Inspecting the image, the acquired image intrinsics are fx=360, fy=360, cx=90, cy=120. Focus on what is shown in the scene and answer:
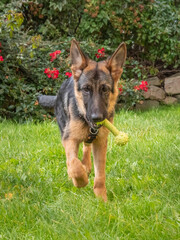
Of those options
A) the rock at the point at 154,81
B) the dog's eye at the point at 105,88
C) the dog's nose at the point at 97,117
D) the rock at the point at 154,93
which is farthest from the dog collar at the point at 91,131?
the rock at the point at 154,81

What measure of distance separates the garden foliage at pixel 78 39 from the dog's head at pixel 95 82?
3.47m

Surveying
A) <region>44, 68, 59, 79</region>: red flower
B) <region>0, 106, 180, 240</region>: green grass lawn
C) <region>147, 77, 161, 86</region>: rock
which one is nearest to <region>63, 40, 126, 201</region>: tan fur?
<region>0, 106, 180, 240</region>: green grass lawn

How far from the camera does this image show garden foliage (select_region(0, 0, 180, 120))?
295 inches

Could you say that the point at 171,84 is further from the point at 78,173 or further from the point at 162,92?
the point at 78,173

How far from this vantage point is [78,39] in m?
9.10

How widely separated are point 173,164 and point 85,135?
1156 millimetres

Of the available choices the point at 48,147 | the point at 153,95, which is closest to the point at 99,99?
the point at 48,147

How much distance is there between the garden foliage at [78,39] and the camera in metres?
7.48

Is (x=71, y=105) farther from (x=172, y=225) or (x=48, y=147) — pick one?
(x=172, y=225)

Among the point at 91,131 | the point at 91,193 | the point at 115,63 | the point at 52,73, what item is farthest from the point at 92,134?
the point at 52,73

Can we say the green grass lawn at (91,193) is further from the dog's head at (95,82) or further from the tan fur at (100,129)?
the dog's head at (95,82)

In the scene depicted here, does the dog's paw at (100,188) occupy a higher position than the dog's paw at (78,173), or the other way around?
the dog's paw at (78,173)

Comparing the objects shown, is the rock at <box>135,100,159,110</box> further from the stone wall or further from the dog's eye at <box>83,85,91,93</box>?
the dog's eye at <box>83,85,91,93</box>

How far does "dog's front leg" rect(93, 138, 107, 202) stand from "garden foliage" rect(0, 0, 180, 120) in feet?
11.6
